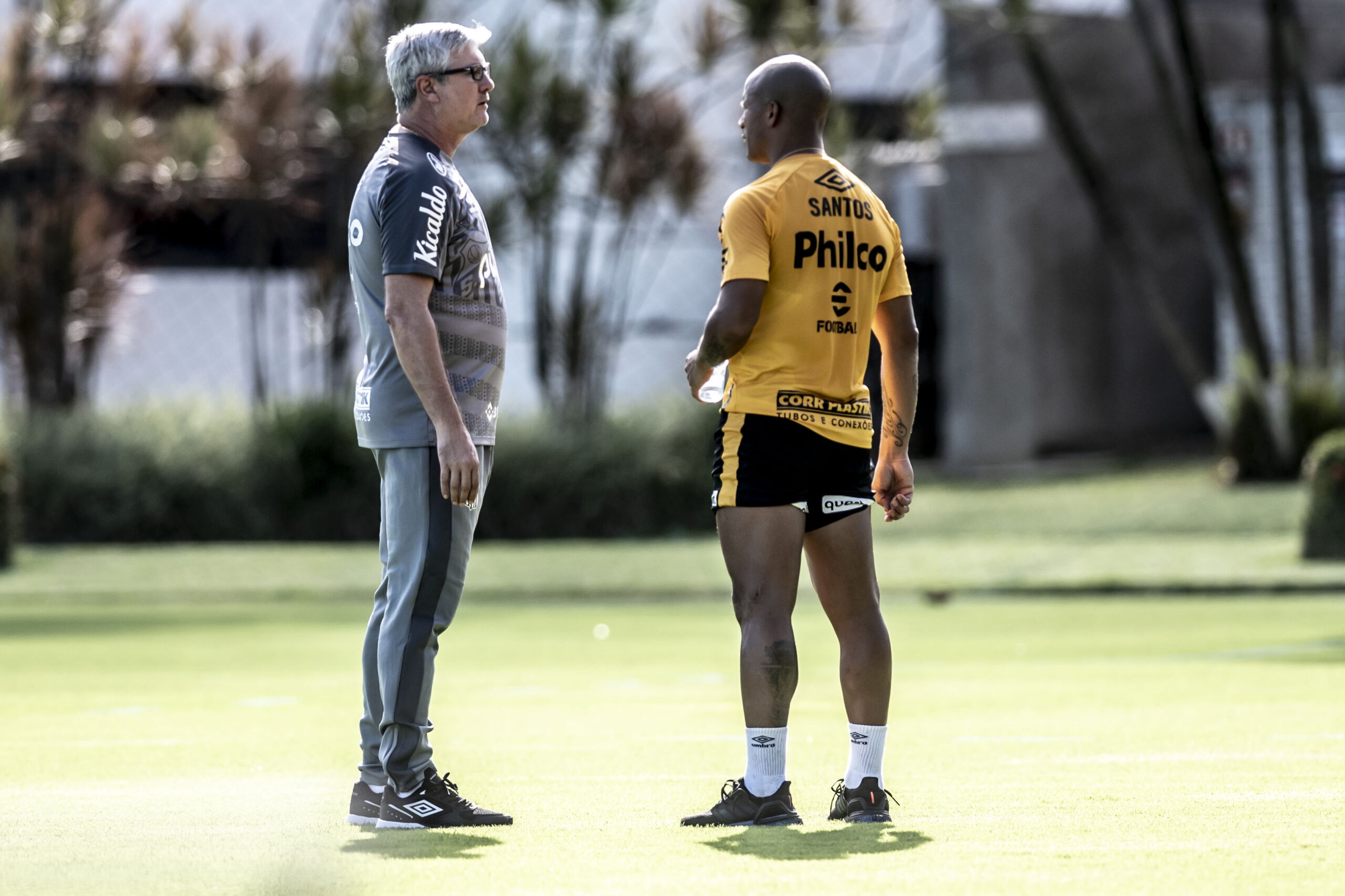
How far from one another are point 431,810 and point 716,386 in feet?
4.23

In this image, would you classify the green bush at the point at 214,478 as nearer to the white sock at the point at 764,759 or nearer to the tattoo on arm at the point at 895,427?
the tattoo on arm at the point at 895,427

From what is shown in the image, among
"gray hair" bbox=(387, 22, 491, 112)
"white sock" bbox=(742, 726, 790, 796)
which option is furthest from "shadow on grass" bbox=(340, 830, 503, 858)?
"gray hair" bbox=(387, 22, 491, 112)

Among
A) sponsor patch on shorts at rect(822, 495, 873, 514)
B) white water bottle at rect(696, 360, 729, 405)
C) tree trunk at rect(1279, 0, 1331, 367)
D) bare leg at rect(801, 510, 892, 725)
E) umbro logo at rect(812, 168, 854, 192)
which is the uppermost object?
tree trunk at rect(1279, 0, 1331, 367)

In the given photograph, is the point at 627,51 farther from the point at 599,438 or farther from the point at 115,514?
the point at 115,514

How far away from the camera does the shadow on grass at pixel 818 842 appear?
4.31 metres

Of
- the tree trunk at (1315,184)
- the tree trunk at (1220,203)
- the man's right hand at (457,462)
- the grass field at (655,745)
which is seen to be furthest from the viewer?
the tree trunk at (1315,184)

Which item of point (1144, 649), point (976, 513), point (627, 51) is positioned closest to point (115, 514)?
point (627, 51)

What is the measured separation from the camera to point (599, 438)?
2028 cm

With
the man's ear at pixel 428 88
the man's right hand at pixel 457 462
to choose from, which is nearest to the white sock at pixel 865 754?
the man's right hand at pixel 457 462

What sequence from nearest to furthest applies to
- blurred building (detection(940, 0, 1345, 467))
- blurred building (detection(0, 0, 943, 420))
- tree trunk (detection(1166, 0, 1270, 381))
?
1. tree trunk (detection(1166, 0, 1270, 381))
2. blurred building (detection(0, 0, 943, 420))
3. blurred building (detection(940, 0, 1345, 467))

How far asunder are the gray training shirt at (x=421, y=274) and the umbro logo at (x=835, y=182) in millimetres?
834

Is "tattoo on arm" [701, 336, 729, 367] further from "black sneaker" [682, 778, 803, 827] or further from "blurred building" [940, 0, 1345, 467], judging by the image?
"blurred building" [940, 0, 1345, 467]

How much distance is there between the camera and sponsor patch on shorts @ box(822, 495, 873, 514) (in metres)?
A: 4.75

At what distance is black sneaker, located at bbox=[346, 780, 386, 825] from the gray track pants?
30 mm
